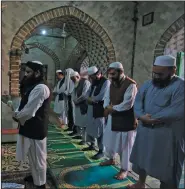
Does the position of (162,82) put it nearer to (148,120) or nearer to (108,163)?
(148,120)

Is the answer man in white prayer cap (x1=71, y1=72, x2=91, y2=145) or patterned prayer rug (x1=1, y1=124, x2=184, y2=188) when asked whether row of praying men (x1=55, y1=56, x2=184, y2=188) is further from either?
man in white prayer cap (x1=71, y1=72, x2=91, y2=145)

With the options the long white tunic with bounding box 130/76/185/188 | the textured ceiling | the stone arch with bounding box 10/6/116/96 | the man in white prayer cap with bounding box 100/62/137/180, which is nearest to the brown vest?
the man in white prayer cap with bounding box 100/62/137/180

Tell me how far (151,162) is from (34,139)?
2.24 feet

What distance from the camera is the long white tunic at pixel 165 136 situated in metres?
0.80

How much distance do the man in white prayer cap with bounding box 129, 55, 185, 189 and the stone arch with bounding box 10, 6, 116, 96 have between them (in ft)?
3.75

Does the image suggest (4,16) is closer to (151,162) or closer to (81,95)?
(81,95)

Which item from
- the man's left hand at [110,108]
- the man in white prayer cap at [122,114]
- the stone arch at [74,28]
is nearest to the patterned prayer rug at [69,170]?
the man in white prayer cap at [122,114]

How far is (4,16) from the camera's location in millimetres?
1447

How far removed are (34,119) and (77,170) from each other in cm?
53

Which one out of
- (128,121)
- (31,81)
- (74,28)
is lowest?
(128,121)

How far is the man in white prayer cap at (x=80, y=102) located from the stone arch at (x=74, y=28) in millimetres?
340

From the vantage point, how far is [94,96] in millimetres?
1757

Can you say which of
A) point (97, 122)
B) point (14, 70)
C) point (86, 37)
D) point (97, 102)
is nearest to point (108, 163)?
point (97, 122)

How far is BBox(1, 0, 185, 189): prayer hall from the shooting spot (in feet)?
2.81
